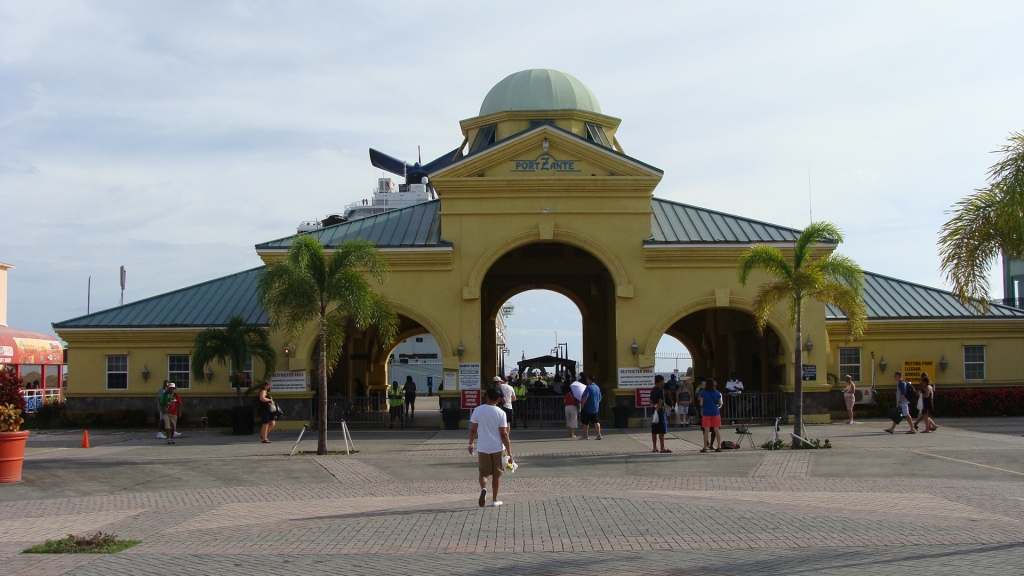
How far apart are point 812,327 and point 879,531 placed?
1636 cm

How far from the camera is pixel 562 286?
36.5 m

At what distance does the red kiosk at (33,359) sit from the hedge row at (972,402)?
27882mm

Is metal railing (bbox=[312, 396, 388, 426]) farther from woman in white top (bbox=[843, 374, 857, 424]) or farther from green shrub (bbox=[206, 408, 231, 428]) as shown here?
woman in white top (bbox=[843, 374, 857, 424])

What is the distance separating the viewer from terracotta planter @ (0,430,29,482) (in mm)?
15727

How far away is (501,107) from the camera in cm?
3256

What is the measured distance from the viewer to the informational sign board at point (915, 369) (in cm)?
2891

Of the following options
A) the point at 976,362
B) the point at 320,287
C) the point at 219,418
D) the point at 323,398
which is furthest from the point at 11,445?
the point at 976,362

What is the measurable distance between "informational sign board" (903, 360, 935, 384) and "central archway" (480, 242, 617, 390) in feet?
30.3

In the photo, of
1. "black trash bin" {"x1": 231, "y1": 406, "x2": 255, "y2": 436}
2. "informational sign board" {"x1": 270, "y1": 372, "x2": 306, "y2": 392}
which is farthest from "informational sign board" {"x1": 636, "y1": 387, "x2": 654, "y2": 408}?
"black trash bin" {"x1": 231, "y1": 406, "x2": 255, "y2": 436}

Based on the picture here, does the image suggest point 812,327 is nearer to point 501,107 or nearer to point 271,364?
point 501,107

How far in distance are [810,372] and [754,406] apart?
1.83 meters

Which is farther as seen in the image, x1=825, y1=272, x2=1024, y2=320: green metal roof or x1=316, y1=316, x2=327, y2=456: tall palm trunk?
x1=825, y1=272, x2=1024, y2=320: green metal roof

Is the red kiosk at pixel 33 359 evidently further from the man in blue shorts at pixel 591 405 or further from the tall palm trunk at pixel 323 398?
the man in blue shorts at pixel 591 405

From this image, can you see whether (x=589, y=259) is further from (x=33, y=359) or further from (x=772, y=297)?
(x=33, y=359)
